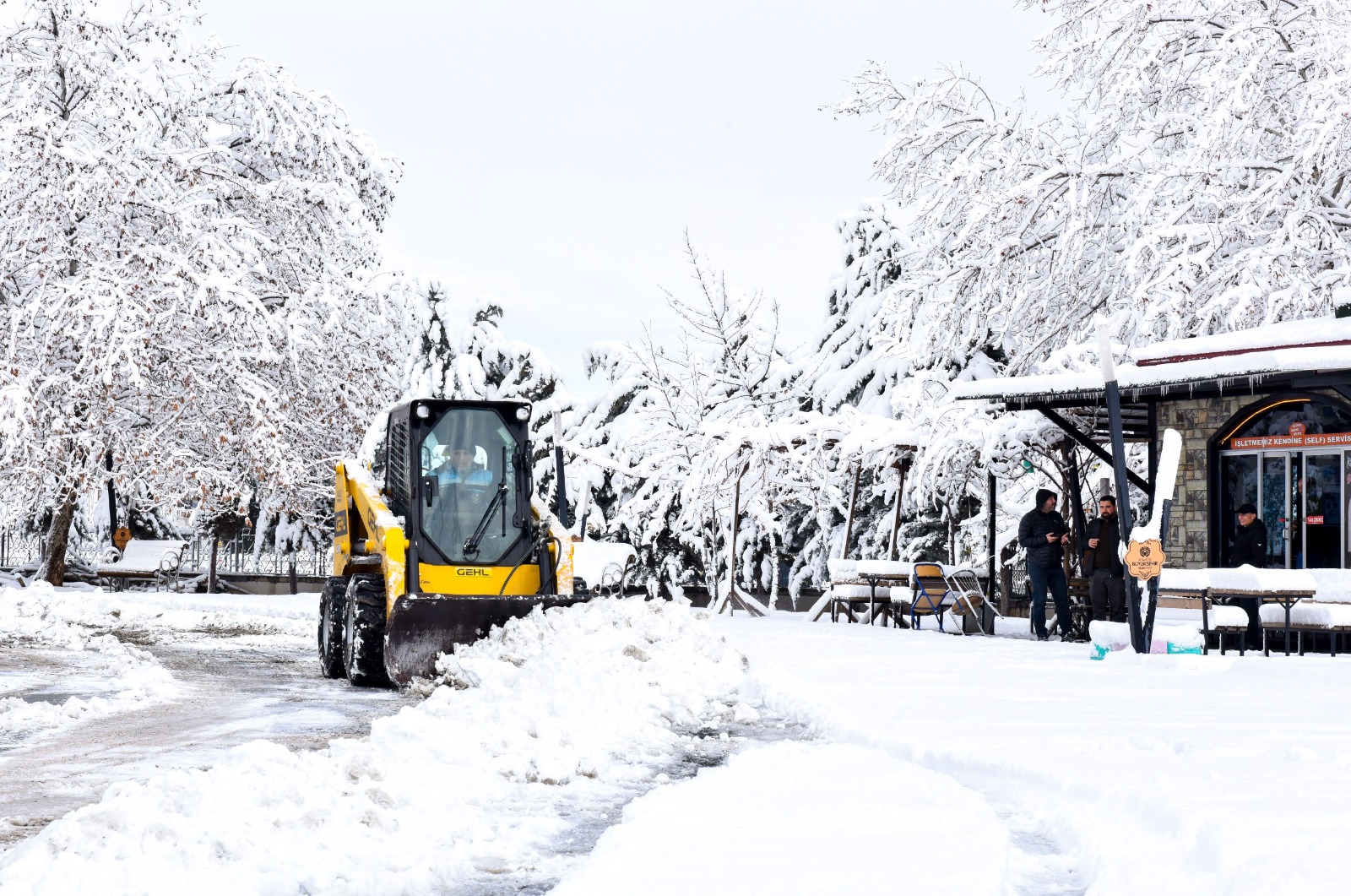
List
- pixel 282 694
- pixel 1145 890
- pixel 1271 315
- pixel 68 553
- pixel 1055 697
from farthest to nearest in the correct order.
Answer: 1. pixel 68 553
2. pixel 1271 315
3. pixel 282 694
4. pixel 1055 697
5. pixel 1145 890

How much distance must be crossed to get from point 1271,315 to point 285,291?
15.8 meters

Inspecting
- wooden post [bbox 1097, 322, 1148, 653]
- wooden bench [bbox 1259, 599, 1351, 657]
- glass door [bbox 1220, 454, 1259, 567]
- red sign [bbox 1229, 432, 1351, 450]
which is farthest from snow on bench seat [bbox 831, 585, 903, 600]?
wooden post [bbox 1097, 322, 1148, 653]

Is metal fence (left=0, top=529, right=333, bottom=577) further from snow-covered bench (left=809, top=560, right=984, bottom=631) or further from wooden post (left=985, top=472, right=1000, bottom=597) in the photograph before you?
wooden post (left=985, top=472, right=1000, bottom=597)

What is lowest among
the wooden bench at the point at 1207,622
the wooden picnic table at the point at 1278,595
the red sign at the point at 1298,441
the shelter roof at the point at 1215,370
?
the wooden bench at the point at 1207,622

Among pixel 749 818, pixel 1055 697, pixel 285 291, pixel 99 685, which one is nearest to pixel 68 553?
pixel 285 291

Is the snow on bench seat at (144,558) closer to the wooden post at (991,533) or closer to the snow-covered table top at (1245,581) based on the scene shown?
the wooden post at (991,533)

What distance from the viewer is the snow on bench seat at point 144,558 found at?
99.2ft

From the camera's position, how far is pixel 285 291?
25578 millimetres

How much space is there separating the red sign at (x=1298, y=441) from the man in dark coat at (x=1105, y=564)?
1.72m

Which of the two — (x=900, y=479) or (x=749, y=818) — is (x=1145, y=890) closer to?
(x=749, y=818)

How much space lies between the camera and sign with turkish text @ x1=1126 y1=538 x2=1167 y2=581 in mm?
12320

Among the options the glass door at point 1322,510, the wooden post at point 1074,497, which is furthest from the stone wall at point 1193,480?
the wooden post at point 1074,497

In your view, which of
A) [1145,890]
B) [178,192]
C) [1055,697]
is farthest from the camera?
[178,192]

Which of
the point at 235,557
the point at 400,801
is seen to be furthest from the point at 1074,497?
the point at 235,557
